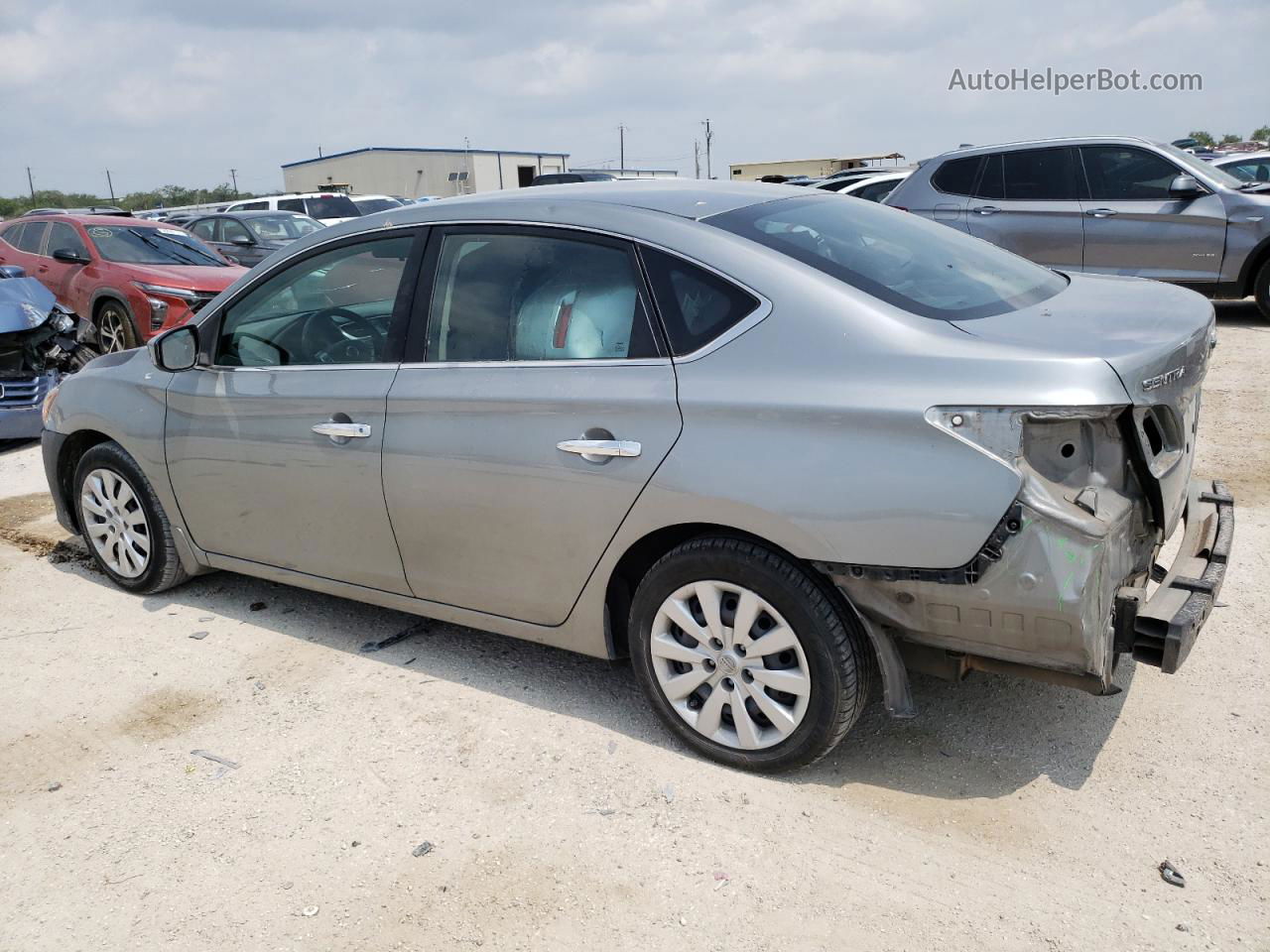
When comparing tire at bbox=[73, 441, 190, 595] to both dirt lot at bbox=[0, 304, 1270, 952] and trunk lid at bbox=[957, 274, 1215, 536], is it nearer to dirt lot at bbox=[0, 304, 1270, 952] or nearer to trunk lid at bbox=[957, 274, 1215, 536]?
dirt lot at bbox=[0, 304, 1270, 952]

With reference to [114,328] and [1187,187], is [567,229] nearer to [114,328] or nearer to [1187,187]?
[1187,187]

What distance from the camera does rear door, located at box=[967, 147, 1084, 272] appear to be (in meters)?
9.88

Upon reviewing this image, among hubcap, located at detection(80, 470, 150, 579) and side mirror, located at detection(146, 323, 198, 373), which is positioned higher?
side mirror, located at detection(146, 323, 198, 373)

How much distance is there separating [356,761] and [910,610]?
1857 millimetres

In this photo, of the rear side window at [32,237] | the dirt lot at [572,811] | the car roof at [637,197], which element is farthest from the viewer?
the rear side window at [32,237]

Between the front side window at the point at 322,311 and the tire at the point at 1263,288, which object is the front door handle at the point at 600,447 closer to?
the front side window at the point at 322,311

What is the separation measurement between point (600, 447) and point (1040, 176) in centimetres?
822

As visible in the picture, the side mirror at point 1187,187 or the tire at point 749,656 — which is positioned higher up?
the side mirror at point 1187,187

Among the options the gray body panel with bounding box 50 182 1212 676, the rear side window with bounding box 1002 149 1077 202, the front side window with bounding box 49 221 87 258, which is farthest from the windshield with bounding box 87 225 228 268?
the rear side window with bounding box 1002 149 1077 202

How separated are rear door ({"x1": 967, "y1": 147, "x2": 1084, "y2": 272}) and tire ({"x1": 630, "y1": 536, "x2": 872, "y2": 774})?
7811 millimetres

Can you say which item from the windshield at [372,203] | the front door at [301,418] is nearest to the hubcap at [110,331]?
the front door at [301,418]

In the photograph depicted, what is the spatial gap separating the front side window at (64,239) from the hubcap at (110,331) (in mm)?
907

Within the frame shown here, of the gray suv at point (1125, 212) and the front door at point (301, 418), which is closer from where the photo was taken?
the front door at point (301, 418)

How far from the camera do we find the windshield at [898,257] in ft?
10.6
